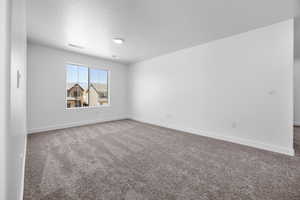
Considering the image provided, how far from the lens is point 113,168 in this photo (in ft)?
6.27

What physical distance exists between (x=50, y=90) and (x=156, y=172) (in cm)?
399

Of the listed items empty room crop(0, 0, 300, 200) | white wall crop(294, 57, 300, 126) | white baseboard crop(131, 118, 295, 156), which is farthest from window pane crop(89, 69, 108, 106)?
white wall crop(294, 57, 300, 126)

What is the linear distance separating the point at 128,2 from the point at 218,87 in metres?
2.76

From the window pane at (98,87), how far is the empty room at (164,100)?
310 millimetres

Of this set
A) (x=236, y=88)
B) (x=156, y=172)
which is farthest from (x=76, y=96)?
(x=236, y=88)

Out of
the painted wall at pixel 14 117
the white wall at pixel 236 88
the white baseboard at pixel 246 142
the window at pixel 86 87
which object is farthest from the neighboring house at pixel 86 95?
the painted wall at pixel 14 117

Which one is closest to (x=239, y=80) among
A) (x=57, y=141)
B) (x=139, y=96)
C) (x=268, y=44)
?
(x=268, y=44)

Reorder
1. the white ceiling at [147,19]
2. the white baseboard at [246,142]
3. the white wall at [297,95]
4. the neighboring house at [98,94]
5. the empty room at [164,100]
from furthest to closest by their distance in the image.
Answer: the neighboring house at [98,94] → the white wall at [297,95] → the white baseboard at [246,142] → the white ceiling at [147,19] → the empty room at [164,100]

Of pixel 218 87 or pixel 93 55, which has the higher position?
pixel 93 55

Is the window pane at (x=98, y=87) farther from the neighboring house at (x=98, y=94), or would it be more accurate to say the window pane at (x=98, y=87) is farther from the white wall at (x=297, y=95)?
the white wall at (x=297, y=95)

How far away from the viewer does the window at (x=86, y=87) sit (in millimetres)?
4357

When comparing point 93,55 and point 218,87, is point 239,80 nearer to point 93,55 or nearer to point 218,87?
point 218,87

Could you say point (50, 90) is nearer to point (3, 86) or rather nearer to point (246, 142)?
point (3, 86)

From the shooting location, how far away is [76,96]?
4531 millimetres
